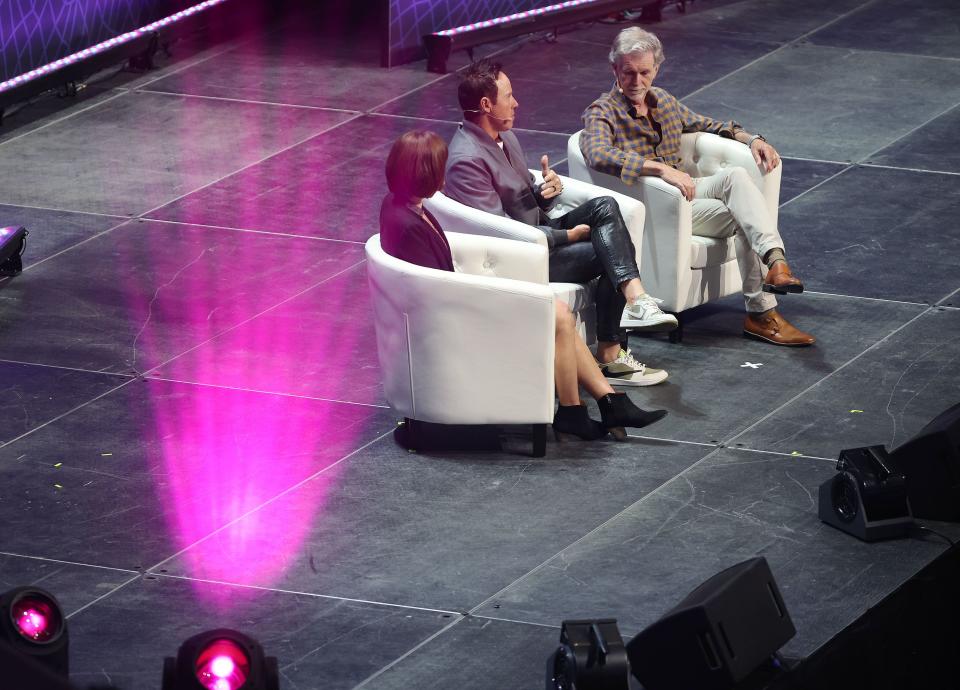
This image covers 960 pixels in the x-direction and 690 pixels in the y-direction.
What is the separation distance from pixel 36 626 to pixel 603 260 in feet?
9.86

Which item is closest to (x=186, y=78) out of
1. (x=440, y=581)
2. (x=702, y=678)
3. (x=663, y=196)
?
(x=663, y=196)

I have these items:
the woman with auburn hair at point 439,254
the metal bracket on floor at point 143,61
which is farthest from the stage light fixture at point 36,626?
the metal bracket on floor at point 143,61

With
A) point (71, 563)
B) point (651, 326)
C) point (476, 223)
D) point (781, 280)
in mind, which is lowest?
point (71, 563)

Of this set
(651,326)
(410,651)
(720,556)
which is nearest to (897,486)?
(720,556)

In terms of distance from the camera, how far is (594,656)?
4.02 meters

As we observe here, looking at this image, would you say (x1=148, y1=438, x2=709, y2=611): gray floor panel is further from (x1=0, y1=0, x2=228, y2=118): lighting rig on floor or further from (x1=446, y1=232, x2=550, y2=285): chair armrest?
(x1=0, y1=0, x2=228, y2=118): lighting rig on floor

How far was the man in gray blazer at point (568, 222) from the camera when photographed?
20.7ft

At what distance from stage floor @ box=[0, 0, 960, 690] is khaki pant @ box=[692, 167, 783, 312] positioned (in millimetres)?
241

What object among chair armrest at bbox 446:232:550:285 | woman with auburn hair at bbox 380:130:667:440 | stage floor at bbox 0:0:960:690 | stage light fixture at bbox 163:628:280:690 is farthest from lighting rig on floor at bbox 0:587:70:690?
chair armrest at bbox 446:232:550:285

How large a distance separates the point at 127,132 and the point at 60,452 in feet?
13.6

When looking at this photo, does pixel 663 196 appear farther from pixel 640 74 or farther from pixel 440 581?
pixel 440 581

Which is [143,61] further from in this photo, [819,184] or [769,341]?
[769,341]

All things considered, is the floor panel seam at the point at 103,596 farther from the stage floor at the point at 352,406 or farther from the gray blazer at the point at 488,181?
the gray blazer at the point at 488,181

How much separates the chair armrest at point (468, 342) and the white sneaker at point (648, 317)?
649 mm
